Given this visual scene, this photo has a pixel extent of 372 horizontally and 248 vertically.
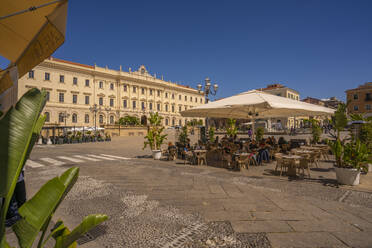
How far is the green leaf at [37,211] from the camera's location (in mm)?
979

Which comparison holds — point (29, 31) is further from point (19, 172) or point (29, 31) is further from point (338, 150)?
point (338, 150)

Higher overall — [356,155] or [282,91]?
[282,91]

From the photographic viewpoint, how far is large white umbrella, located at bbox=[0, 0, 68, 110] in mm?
1665

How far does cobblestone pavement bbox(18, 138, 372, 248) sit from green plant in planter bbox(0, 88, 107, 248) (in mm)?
1782

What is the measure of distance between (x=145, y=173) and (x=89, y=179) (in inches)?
60.9

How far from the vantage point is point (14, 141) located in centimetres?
90

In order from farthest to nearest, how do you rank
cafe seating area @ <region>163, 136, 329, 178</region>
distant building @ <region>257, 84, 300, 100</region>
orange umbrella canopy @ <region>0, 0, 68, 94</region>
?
distant building @ <region>257, 84, 300, 100</region>, cafe seating area @ <region>163, 136, 329, 178</region>, orange umbrella canopy @ <region>0, 0, 68, 94</region>

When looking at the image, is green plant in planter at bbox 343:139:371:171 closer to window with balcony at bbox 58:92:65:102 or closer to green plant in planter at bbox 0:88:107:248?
green plant in planter at bbox 0:88:107:248

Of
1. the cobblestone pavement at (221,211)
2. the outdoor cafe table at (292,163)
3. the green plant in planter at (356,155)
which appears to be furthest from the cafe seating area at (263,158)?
the green plant in planter at (356,155)

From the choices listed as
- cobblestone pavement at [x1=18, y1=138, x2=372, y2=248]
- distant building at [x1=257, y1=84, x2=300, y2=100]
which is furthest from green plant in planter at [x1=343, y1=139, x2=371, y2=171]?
distant building at [x1=257, y1=84, x2=300, y2=100]

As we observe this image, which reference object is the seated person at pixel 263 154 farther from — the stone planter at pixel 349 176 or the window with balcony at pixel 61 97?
the window with balcony at pixel 61 97

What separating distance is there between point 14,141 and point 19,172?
0.46 ft

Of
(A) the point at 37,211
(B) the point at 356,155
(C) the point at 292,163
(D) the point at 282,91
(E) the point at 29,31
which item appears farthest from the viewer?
(D) the point at 282,91

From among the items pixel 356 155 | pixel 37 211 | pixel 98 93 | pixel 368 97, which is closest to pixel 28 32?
pixel 37 211
